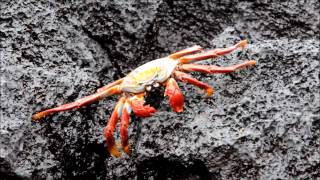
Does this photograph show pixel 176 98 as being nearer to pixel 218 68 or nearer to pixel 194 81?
pixel 194 81

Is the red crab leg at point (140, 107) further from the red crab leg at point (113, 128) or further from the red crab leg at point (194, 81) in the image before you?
the red crab leg at point (194, 81)

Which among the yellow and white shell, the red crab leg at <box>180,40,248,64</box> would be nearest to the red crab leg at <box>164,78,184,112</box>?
the yellow and white shell

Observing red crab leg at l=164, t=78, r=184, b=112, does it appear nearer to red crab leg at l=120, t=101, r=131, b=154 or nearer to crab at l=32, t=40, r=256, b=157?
crab at l=32, t=40, r=256, b=157

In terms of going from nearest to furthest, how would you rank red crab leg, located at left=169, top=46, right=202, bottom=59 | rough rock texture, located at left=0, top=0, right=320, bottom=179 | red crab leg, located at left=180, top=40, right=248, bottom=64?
rough rock texture, located at left=0, top=0, right=320, bottom=179
red crab leg, located at left=180, top=40, right=248, bottom=64
red crab leg, located at left=169, top=46, right=202, bottom=59

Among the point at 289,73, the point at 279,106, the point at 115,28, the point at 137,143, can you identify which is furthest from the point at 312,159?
the point at 115,28

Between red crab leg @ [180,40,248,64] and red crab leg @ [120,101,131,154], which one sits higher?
red crab leg @ [180,40,248,64]

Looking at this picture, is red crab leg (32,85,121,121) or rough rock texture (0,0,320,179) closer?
rough rock texture (0,0,320,179)

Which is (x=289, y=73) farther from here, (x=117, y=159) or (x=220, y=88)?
(x=117, y=159)
